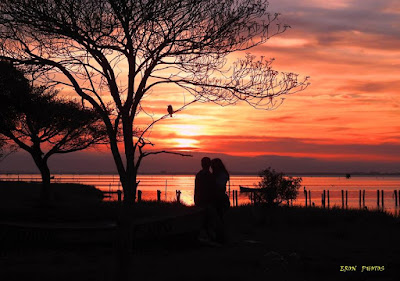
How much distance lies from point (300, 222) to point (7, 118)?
1865 cm

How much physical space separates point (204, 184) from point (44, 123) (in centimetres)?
2079

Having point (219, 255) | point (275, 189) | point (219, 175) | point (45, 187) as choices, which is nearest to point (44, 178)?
point (45, 187)

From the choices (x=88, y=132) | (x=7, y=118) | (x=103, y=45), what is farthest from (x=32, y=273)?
(x=88, y=132)

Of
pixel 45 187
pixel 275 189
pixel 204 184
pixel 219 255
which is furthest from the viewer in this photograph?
pixel 45 187

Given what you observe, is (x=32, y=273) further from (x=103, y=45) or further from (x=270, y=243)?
(x=270, y=243)

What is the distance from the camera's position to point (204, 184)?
46.9 ft

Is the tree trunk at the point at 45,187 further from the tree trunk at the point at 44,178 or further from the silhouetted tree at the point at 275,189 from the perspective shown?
the silhouetted tree at the point at 275,189

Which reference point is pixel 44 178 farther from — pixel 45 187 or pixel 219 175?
pixel 219 175

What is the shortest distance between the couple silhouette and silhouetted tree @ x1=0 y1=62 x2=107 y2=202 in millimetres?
14741

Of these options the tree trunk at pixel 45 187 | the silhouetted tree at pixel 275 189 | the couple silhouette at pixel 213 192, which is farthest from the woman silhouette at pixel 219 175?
the tree trunk at pixel 45 187

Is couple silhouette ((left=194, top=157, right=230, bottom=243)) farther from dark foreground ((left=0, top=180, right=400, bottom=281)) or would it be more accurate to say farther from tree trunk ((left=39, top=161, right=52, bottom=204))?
tree trunk ((left=39, top=161, right=52, bottom=204))

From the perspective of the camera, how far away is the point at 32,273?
35.1 ft

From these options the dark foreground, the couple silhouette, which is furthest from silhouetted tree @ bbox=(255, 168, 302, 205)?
the couple silhouette

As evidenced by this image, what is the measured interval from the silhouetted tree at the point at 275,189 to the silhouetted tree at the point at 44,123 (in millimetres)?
10660
